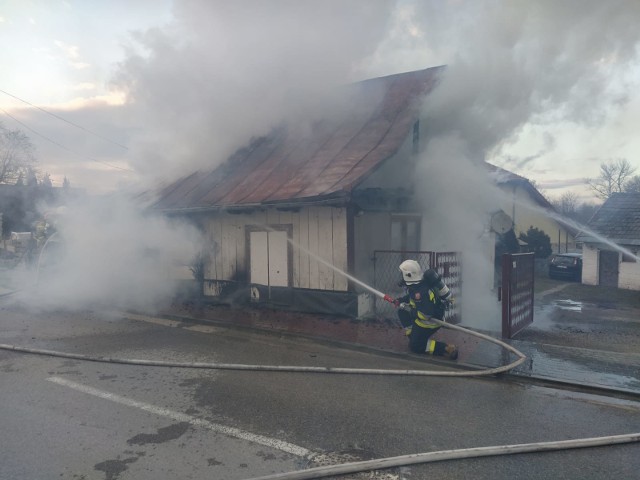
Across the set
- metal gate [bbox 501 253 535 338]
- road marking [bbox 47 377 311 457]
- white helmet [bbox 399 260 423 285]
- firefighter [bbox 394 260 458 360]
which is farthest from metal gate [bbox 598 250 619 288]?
road marking [bbox 47 377 311 457]

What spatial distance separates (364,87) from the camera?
11656mm

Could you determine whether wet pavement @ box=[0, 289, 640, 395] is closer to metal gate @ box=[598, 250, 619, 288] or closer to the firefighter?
the firefighter

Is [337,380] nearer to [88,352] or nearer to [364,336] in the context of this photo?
[364,336]

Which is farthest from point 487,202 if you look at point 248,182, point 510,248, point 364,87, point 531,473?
point 531,473

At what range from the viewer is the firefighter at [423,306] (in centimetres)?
582

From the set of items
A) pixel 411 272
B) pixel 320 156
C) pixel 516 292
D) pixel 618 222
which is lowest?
pixel 516 292

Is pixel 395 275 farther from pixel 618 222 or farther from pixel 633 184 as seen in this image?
pixel 633 184

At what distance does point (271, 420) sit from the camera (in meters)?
4.06

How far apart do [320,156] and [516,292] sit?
194 inches

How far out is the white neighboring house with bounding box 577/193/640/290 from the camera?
15.1 m

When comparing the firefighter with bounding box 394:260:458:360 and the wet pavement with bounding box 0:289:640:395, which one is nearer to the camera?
the wet pavement with bounding box 0:289:640:395

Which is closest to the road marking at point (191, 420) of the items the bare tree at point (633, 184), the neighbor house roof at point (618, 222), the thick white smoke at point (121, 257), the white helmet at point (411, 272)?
the white helmet at point (411, 272)

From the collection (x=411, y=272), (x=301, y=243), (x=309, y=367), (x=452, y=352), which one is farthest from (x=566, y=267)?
(x=309, y=367)

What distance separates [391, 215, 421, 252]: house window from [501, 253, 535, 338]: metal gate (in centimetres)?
246
